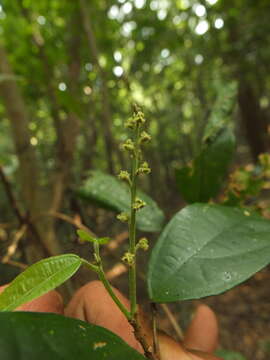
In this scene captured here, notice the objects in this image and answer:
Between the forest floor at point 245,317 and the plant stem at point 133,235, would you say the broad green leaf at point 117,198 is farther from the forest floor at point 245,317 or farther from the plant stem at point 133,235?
the forest floor at point 245,317

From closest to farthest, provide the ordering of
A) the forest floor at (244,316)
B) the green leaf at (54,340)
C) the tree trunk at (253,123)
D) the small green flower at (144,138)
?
1. the green leaf at (54,340)
2. the small green flower at (144,138)
3. the forest floor at (244,316)
4. the tree trunk at (253,123)

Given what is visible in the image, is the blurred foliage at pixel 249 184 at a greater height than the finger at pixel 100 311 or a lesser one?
greater

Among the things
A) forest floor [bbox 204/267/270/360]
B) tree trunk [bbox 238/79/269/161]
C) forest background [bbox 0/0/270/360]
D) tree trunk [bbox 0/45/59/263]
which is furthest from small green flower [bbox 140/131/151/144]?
tree trunk [bbox 238/79/269/161]

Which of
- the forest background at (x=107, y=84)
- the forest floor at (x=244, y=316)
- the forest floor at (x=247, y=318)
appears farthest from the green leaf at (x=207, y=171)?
the forest floor at (x=247, y=318)

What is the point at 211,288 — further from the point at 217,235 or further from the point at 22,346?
the point at 22,346

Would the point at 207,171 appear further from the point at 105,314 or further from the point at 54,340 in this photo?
the point at 54,340

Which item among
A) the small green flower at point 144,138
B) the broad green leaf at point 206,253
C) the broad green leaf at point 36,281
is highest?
the small green flower at point 144,138

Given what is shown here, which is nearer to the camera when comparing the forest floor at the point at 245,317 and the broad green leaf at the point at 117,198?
the broad green leaf at the point at 117,198

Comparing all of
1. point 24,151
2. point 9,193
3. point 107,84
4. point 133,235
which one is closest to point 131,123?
point 133,235
